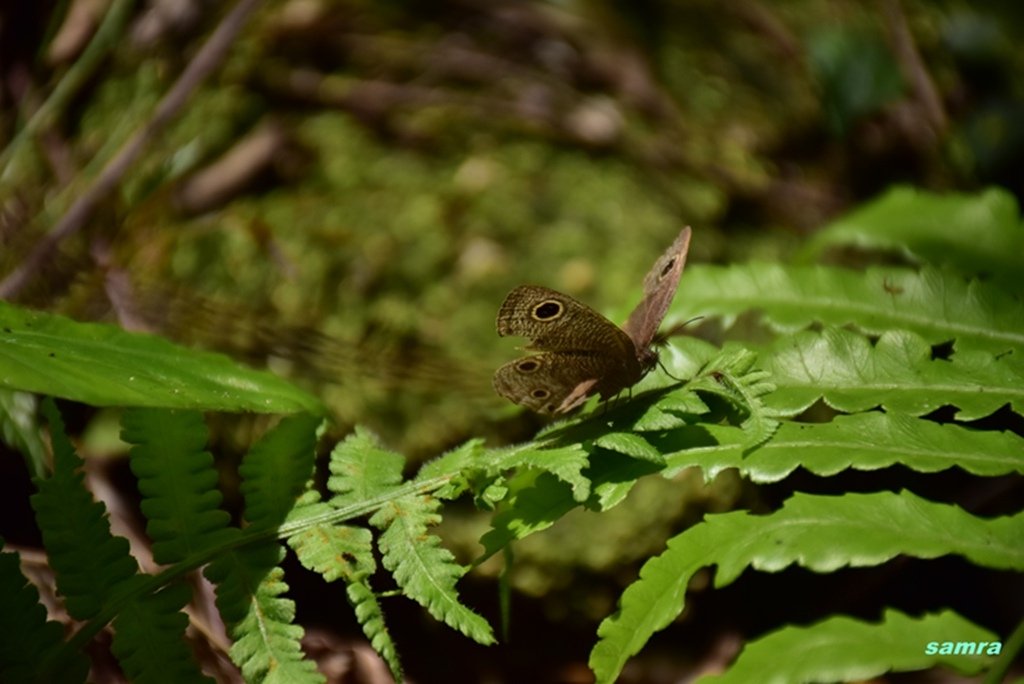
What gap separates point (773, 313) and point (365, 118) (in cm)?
209

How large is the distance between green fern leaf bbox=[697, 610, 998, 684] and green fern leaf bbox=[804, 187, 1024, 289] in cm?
98

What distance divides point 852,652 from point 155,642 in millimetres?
1152

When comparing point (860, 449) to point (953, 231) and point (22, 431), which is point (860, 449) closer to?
point (953, 231)

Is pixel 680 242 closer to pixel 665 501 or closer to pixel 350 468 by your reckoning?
pixel 350 468

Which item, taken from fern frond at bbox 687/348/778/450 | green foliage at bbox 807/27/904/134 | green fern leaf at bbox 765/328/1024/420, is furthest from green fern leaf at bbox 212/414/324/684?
green foliage at bbox 807/27/904/134

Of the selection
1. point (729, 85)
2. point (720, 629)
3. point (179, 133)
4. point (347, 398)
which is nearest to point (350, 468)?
point (347, 398)

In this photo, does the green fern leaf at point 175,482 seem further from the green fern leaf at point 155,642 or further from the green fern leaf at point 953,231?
the green fern leaf at point 953,231

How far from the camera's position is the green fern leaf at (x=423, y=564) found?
156 cm

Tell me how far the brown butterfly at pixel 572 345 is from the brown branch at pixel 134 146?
1.75 m

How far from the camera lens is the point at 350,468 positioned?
178 cm

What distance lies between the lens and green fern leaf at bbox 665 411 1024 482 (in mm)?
1634

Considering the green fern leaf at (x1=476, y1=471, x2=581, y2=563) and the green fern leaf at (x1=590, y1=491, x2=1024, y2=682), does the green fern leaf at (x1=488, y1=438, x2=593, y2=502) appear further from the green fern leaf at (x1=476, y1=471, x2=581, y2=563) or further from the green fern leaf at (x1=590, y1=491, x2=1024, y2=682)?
the green fern leaf at (x1=590, y1=491, x2=1024, y2=682)

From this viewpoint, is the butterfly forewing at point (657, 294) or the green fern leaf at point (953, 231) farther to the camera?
the green fern leaf at point (953, 231)

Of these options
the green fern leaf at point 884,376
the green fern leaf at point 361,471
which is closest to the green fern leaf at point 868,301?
the green fern leaf at point 884,376
